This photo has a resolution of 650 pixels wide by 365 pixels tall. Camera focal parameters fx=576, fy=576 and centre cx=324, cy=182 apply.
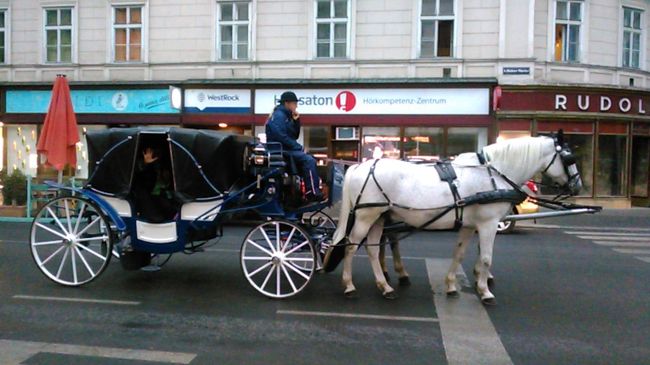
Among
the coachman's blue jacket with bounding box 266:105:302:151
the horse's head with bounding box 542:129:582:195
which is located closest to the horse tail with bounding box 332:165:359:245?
the coachman's blue jacket with bounding box 266:105:302:151

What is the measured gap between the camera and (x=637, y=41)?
66.2 ft

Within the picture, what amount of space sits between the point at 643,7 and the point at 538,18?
14.6 feet

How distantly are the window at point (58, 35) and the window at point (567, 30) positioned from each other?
1712 centimetres

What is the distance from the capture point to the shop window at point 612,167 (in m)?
19.4

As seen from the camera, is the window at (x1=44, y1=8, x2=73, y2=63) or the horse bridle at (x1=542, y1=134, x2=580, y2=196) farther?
the window at (x1=44, y1=8, x2=73, y2=63)

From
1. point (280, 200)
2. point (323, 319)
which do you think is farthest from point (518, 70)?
point (323, 319)

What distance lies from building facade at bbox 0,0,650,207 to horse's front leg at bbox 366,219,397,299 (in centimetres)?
1197

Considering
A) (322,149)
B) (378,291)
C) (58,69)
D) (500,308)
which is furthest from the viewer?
(58,69)

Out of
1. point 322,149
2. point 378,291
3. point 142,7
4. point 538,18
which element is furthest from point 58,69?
point 378,291

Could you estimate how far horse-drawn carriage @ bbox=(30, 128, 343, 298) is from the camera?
6750 millimetres

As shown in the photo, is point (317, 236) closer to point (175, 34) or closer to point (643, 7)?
point (175, 34)

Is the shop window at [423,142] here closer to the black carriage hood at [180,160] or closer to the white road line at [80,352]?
the black carriage hood at [180,160]

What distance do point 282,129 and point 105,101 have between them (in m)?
15.9

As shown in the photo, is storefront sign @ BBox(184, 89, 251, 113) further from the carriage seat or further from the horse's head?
the horse's head
